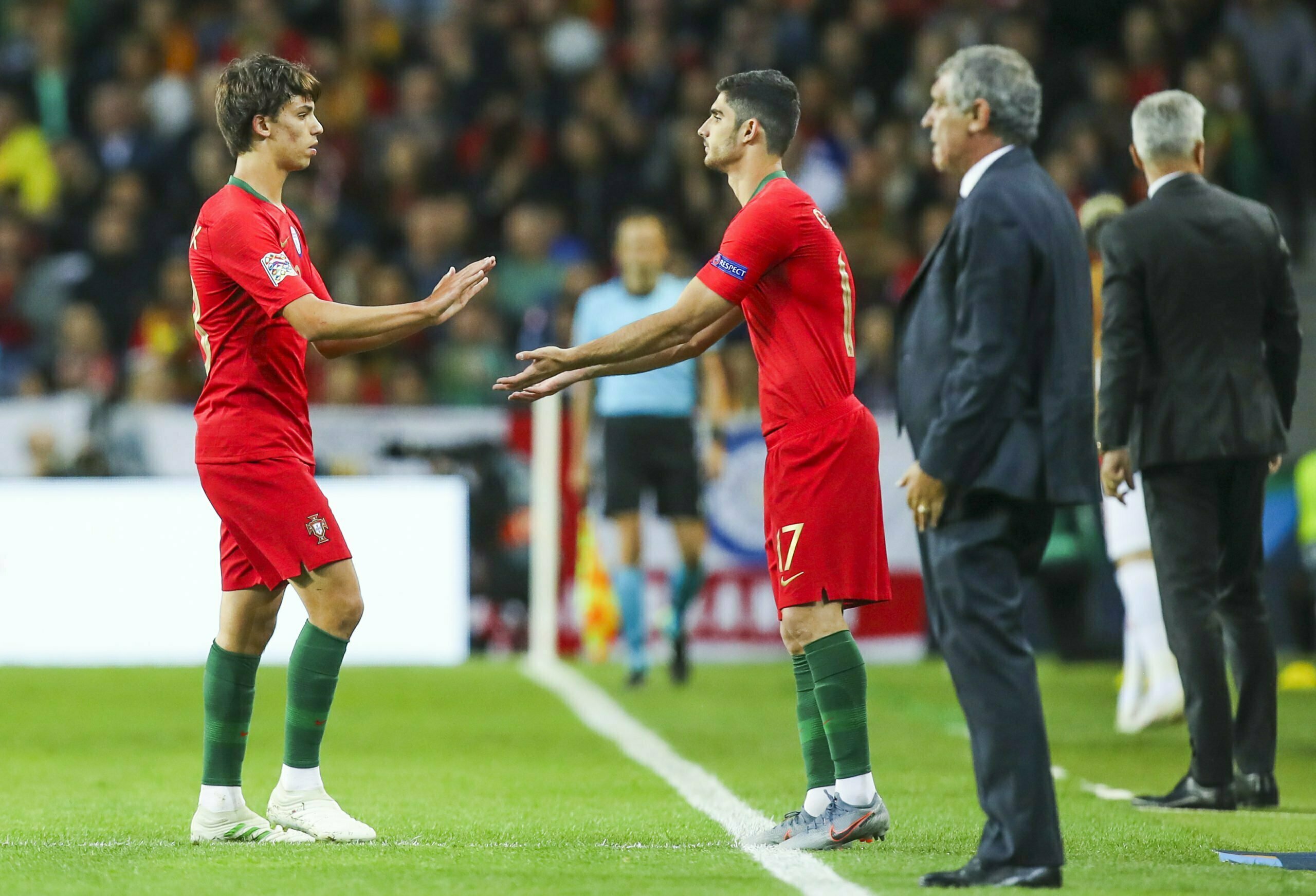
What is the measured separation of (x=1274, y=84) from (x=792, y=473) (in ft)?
37.3

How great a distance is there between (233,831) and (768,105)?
7.80ft

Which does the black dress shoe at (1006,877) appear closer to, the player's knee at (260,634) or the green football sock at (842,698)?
the green football sock at (842,698)

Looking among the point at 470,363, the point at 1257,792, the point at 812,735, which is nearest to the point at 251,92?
the point at 812,735

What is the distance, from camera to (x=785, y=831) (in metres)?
4.96

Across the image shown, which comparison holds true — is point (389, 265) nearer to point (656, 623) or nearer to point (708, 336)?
point (656, 623)

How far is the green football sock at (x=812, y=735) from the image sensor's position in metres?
5.07

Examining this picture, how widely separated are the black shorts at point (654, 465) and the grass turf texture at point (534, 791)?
967 millimetres

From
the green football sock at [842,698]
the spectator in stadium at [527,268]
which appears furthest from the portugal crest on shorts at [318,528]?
the spectator in stadium at [527,268]

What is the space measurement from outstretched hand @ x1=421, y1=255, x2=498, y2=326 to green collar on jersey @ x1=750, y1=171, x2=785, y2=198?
743mm

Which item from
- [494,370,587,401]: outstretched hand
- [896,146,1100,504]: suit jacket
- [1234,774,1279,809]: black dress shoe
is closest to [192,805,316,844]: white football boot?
[494,370,587,401]: outstretched hand

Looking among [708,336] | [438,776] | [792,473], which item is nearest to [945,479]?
[792,473]

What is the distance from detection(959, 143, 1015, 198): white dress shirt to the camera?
4.21 meters

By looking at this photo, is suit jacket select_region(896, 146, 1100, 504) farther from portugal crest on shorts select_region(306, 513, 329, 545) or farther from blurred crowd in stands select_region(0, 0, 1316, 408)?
blurred crowd in stands select_region(0, 0, 1316, 408)

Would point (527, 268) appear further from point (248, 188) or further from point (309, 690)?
point (309, 690)
